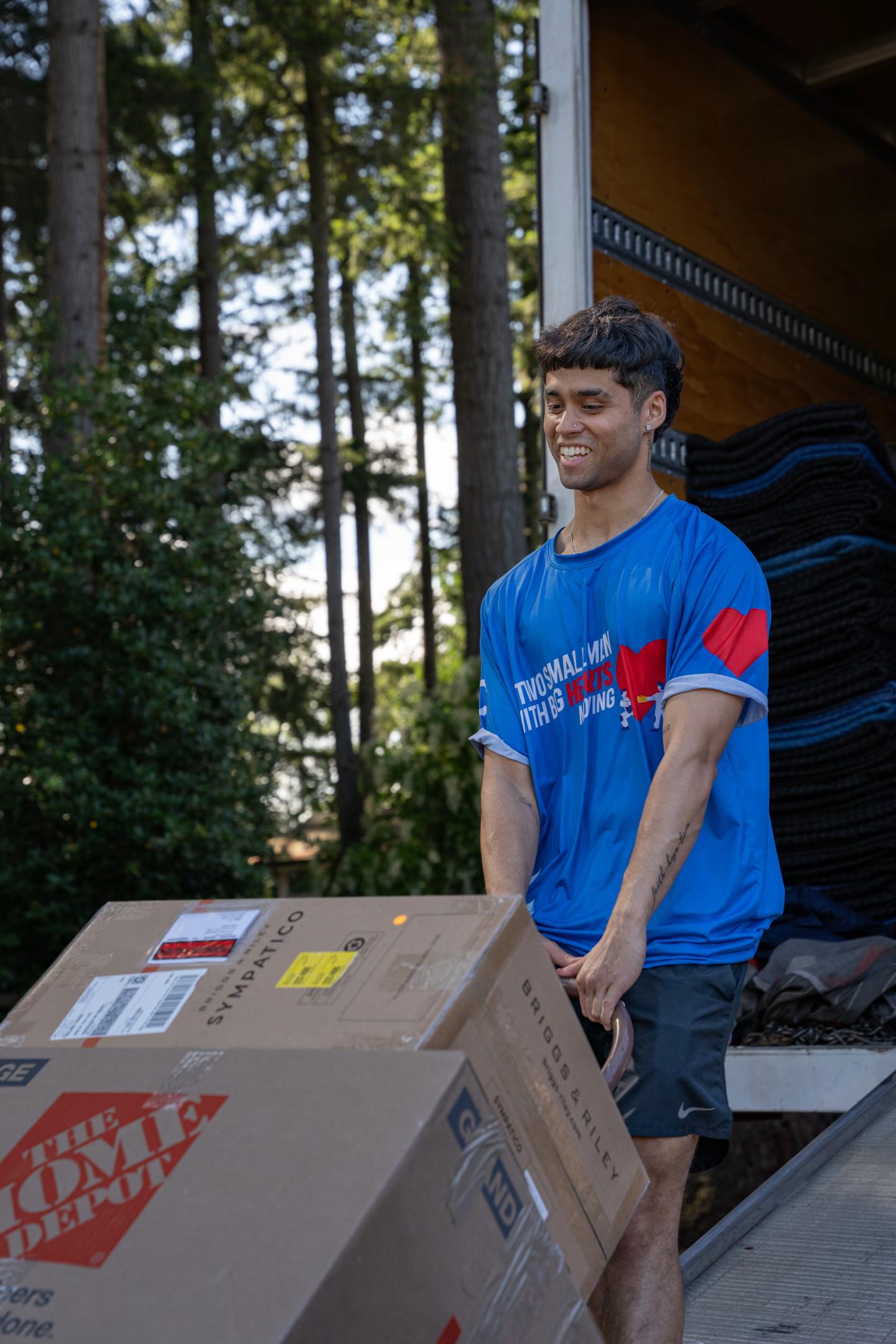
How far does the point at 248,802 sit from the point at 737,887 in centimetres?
796

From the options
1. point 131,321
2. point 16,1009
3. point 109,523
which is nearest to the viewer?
point 16,1009

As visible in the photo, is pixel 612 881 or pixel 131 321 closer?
pixel 612 881

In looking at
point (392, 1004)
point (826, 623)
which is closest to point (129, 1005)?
point (392, 1004)

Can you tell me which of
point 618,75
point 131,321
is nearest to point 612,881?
point 618,75

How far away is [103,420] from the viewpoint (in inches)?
372

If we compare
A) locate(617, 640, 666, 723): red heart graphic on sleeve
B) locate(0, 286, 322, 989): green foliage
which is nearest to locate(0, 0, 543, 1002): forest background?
locate(0, 286, 322, 989): green foliage

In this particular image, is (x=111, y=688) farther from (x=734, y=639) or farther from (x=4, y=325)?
(x=4, y=325)

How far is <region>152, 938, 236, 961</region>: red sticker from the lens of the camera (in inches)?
67.1

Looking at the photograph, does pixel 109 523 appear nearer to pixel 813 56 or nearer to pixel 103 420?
pixel 103 420

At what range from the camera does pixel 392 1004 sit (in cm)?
154

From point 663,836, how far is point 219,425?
14257 millimetres

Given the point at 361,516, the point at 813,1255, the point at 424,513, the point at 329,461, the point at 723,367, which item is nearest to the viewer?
the point at 813,1255

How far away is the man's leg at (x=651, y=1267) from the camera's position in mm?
1942

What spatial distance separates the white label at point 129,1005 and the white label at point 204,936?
0.02m
